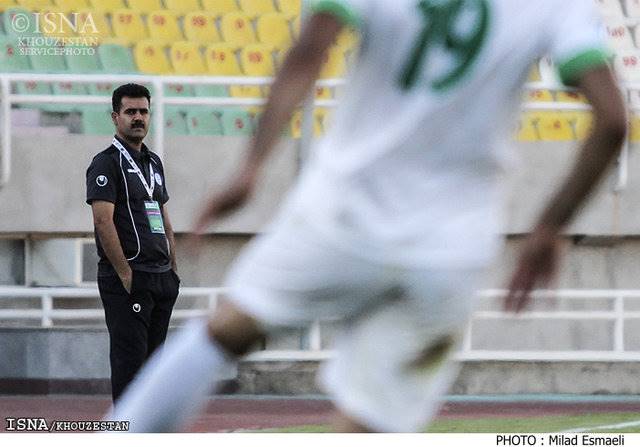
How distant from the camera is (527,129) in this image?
35.1 feet

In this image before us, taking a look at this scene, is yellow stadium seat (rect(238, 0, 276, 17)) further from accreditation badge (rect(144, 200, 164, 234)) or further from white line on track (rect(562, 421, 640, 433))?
accreditation badge (rect(144, 200, 164, 234))

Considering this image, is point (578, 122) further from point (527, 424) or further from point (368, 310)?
point (368, 310)

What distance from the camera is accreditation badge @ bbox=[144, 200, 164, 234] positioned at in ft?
20.4

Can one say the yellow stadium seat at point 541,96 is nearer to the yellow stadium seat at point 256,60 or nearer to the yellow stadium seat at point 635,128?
the yellow stadium seat at point 635,128

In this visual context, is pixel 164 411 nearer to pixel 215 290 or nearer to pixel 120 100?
pixel 120 100

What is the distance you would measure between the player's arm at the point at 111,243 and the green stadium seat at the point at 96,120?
13.4 feet

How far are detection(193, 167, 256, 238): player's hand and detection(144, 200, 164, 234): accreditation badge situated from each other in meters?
3.29

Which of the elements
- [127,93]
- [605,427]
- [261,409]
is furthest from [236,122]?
[127,93]

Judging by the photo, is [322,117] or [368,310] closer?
[368,310]

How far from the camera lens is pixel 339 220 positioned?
310 cm

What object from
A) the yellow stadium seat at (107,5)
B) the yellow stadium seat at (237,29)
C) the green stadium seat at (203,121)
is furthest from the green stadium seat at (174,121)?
the yellow stadium seat at (107,5)

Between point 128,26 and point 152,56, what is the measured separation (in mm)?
263

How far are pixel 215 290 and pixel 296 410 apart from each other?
1.11m

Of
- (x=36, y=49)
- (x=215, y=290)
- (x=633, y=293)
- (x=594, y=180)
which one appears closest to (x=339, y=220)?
(x=594, y=180)
